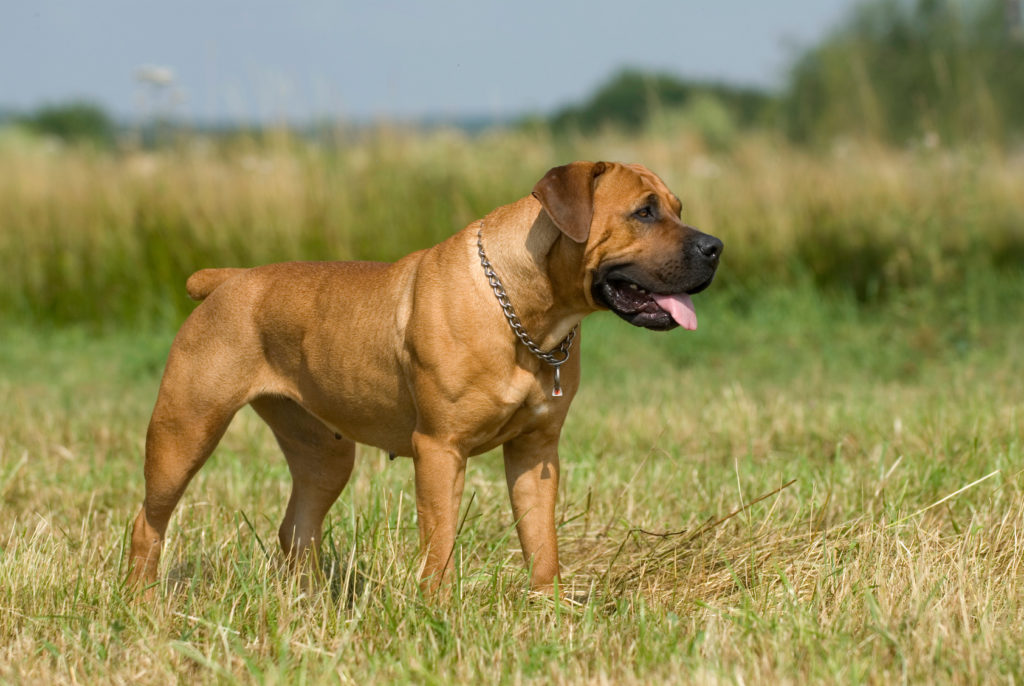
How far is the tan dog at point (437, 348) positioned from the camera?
4.00m

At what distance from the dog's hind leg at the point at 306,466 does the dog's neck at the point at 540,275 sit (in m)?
1.11

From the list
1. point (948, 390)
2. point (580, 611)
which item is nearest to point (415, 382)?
point (580, 611)

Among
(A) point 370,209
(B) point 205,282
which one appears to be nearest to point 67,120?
(A) point 370,209

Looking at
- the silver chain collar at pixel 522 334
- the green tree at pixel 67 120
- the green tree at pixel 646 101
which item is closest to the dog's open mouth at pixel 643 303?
the silver chain collar at pixel 522 334

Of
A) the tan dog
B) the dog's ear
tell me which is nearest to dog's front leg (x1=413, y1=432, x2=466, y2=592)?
the tan dog

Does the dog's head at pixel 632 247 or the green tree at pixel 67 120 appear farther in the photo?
the green tree at pixel 67 120

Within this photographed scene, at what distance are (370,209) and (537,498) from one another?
732 cm

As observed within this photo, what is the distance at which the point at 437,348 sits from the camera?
3986 millimetres

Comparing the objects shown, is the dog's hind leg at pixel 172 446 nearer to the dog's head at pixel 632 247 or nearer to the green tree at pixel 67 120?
the dog's head at pixel 632 247

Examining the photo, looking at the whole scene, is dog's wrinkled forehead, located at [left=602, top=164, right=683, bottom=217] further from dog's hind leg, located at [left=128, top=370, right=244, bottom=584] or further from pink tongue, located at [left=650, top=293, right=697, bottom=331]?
dog's hind leg, located at [left=128, top=370, right=244, bottom=584]

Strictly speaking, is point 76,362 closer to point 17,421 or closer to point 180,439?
point 17,421

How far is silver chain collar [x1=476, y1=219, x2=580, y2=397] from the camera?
13.3ft

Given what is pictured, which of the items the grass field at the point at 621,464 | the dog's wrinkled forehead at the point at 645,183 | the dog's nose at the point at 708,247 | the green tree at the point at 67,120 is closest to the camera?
the grass field at the point at 621,464

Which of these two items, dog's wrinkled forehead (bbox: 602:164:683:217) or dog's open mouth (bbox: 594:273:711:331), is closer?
dog's open mouth (bbox: 594:273:711:331)
